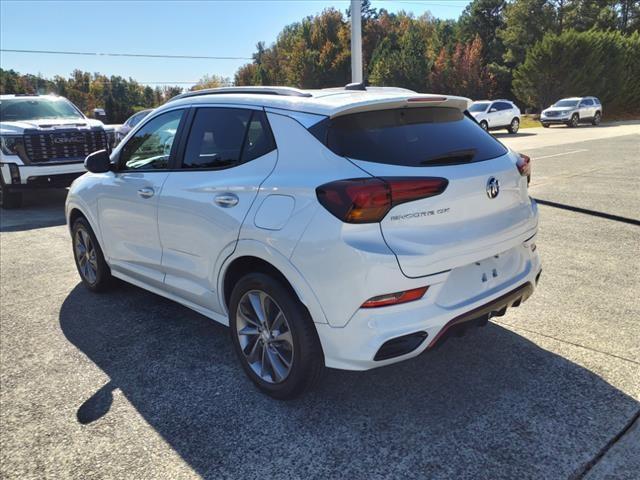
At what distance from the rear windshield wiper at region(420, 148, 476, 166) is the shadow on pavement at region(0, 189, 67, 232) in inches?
304

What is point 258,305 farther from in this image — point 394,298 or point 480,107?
point 480,107

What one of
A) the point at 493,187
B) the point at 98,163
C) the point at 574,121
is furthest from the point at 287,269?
the point at 574,121

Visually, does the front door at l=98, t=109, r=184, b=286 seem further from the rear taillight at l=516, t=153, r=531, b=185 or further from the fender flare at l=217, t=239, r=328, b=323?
the rear taillight at l=516, t=153, r=531, b=185

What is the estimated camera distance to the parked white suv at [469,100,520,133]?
88.1ft

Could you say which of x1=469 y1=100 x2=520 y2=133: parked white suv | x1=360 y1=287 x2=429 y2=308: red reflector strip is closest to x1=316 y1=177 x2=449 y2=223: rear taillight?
x1=360 y1=287 x2=429 y2=308: red reflector strip

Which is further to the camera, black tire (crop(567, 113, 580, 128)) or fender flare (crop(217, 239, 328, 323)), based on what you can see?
black tire (crop(567, 113, 580, 128))

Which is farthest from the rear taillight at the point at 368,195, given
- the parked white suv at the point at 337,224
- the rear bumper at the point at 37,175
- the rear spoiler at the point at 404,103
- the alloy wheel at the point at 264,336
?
the rear bumper at the point at 37,175

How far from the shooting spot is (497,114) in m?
27.2

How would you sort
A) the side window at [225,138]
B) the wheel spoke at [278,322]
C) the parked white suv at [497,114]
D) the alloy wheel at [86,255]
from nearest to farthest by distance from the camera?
the wheel spoke at [278,322] < the side window at [225,138] < the alloy wheel at [86,255] < the parked white suv at [497,114]

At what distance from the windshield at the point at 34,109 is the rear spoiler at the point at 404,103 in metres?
9.94

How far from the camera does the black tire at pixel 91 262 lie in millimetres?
4965

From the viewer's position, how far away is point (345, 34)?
6800cm

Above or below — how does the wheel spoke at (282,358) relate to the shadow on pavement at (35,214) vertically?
above

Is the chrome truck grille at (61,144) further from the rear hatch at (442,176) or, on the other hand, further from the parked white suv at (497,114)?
the parked white suv at (497,114)
